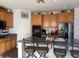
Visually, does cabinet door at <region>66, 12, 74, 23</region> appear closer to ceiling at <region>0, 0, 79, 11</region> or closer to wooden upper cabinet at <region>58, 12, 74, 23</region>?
wooden upper cabinet at <region>58, 12, 74, 23</region>

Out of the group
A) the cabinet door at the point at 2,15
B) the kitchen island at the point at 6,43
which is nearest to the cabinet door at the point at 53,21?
the kitchen island at the point at 6,43

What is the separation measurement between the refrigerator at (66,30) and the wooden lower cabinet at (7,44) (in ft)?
8.60

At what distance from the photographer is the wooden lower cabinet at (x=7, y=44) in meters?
5.94

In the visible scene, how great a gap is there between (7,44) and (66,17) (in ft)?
11.6

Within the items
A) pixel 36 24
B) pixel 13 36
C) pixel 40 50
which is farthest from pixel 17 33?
pixel 40 50

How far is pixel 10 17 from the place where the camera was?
7465mm

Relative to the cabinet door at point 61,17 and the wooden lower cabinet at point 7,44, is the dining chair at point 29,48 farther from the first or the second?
the cabinet door at point 61,17

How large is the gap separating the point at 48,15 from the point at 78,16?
7.09ft

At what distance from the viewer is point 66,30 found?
7.32 m

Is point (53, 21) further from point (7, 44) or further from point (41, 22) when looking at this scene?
point (7, 44)

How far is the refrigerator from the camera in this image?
7.10 m

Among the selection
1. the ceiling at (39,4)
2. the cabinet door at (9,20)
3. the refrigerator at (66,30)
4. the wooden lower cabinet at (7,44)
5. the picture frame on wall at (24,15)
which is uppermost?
the ceiling at (39,4)

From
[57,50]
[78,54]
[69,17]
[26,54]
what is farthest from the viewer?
[69,17]

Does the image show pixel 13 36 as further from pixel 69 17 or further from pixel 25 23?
pixel 69 17
